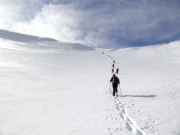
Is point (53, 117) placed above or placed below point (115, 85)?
below

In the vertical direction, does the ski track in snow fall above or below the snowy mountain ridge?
below

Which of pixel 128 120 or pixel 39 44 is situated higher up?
pixel 39 44

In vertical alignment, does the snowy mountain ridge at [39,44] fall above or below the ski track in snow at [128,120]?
above

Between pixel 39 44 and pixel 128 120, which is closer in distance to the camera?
pixel 128 120

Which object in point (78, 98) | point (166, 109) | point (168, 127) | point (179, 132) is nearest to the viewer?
point (179, 132)

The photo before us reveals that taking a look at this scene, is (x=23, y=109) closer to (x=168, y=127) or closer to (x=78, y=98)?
(x=78, y=98)

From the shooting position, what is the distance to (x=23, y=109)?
1123 cm

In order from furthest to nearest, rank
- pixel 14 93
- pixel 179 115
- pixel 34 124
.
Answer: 1. pixel 14 93
2. pixel 179 115
3. pixel 34 124

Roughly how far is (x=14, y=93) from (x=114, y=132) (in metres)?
9.83

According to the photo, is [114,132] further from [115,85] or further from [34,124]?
[115,85]

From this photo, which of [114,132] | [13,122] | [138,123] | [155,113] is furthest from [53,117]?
[155,113]

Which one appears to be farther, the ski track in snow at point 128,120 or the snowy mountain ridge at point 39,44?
the snowy mountain ridge at point 39,44

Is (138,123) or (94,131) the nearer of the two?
(94,131)

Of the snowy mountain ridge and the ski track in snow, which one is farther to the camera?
the snowy mountain ridge
